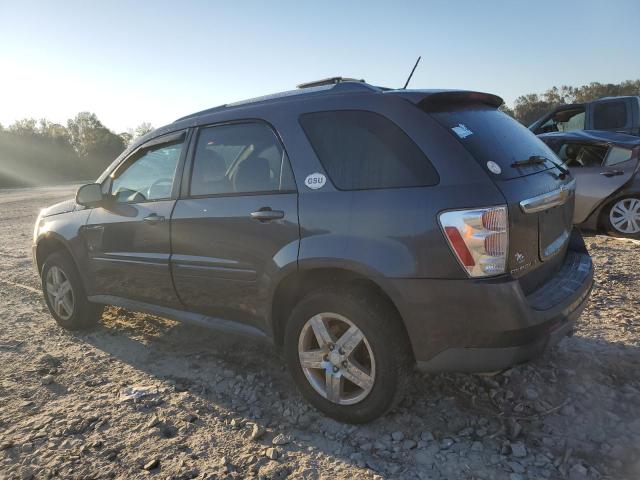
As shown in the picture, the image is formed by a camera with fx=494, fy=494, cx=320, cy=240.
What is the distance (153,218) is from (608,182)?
232 inches

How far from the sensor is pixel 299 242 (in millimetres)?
2744

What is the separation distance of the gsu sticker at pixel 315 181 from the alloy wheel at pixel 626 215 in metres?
5.55

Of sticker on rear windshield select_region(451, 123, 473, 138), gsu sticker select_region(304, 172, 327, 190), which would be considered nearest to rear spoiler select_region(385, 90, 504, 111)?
sticker on rear windshield select_region(451, 123, 473, 138)

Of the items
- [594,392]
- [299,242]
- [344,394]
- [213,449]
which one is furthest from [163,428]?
[594,392]

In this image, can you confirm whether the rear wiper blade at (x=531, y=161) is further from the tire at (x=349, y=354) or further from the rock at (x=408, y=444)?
the rock at (x=408, y=444)

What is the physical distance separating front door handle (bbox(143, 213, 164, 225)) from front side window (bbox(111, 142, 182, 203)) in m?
0.14

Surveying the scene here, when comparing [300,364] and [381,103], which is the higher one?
[381,103]

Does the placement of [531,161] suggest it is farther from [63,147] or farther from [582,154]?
[63,147]

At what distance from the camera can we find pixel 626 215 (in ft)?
21.6

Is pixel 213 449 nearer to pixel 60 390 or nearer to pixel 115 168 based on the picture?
pixel 60 390

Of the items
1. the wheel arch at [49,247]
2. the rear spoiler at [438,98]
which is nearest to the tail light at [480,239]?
the rear spoiler at [438,98]

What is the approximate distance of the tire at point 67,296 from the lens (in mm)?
4449

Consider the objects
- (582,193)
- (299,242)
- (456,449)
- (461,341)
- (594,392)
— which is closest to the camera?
(461,341)

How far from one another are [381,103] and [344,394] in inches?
64.1
